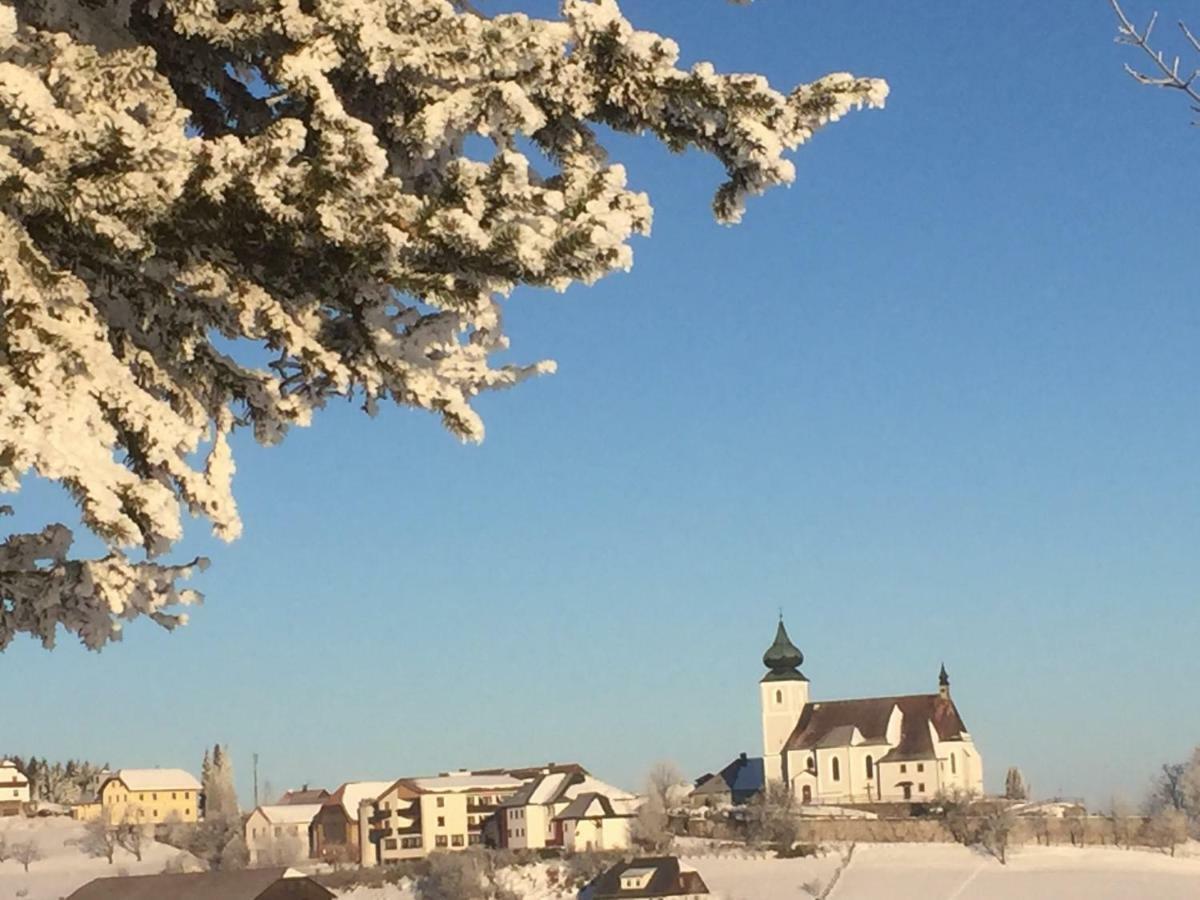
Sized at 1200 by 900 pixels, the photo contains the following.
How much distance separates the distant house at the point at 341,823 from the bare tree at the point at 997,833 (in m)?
40.3

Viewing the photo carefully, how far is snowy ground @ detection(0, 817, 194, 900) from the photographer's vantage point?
298ft

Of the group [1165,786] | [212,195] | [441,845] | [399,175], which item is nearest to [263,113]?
[399,175]

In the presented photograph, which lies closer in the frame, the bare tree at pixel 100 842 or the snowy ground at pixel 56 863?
the snowy ground at pixel 56 863

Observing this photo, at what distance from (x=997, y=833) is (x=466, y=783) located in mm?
37896

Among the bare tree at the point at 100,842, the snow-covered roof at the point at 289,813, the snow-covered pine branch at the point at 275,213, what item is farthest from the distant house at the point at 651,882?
the snow-covered pine branch at the point at 275,213

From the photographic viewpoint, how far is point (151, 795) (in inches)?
5079

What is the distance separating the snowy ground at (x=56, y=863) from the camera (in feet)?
298

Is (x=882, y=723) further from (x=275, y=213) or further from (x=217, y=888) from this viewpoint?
(x=275, y=213)

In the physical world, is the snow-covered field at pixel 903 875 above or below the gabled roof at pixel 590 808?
below

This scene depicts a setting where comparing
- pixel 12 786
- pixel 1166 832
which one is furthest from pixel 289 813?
pixel 1166 832

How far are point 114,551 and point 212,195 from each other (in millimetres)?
1368

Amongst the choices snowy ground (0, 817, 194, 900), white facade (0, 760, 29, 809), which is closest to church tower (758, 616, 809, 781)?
snowy ground (0, 817, 194, 900)

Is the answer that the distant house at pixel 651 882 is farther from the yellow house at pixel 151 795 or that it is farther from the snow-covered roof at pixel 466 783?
the yellow house at pixel 151 795

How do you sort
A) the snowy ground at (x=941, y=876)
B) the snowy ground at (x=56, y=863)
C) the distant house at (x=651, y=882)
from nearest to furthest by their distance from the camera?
the distant house at (x=651, y=882), the snowy ground at (x=941, y=876), the snowy ground at (x=56, y=863)
